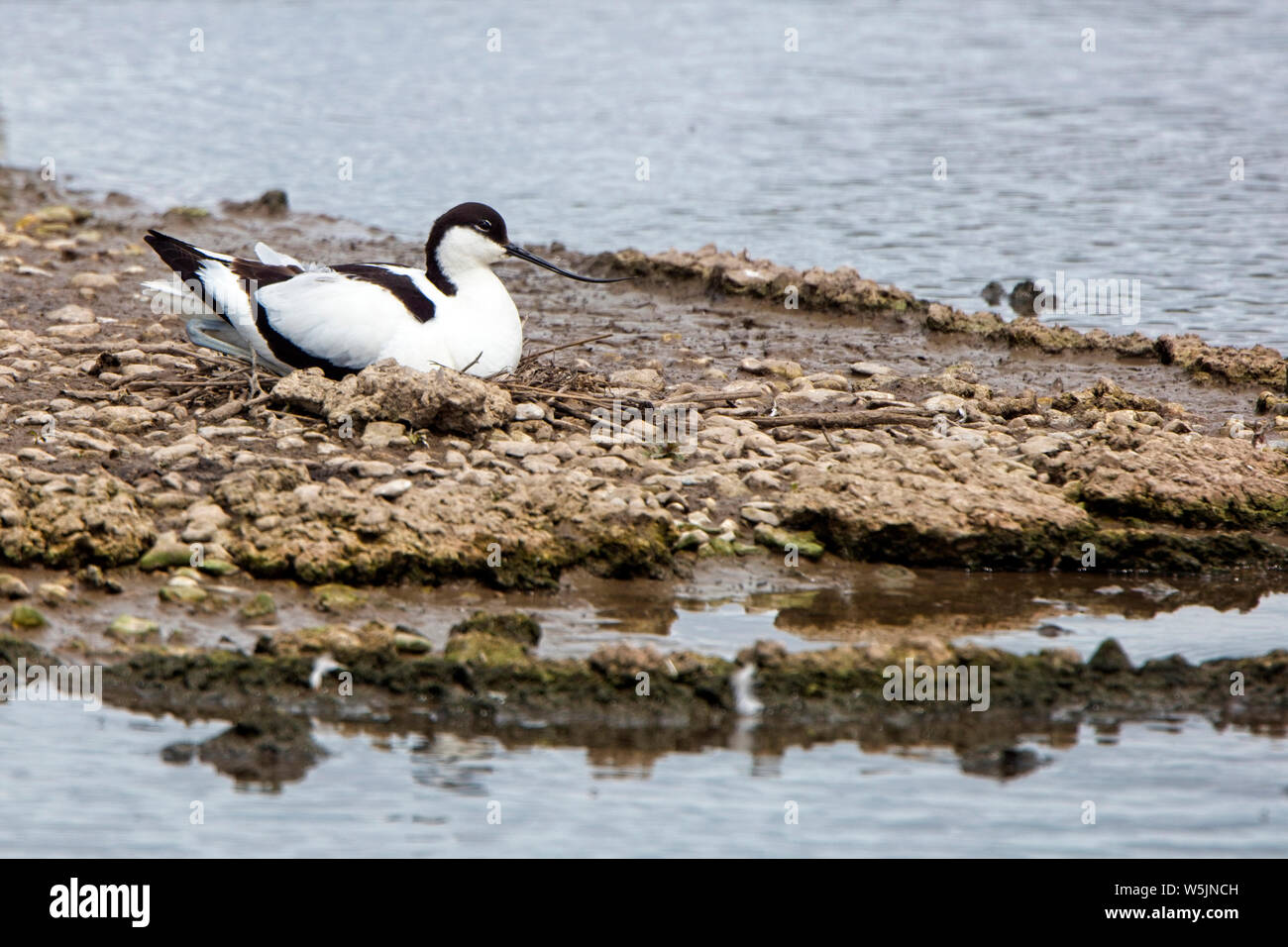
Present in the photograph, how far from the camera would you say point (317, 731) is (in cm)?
497

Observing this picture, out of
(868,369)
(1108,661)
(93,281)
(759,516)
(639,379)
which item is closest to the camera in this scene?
(1108,661)

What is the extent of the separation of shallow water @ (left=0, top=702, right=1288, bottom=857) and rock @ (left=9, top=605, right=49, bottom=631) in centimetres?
43

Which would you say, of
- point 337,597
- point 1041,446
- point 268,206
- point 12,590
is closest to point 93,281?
point 268,206

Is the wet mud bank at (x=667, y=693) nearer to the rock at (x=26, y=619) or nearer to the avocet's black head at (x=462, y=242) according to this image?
the rock at (x=26, y=619)

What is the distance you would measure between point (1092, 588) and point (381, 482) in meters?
2.87

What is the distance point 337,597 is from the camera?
5754mm

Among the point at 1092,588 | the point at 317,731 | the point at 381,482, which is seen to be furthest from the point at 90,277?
the point at 1092,588

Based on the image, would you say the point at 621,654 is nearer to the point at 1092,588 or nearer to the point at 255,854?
the point at 255,854

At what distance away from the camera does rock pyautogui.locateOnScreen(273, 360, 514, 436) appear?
6836 millimetres

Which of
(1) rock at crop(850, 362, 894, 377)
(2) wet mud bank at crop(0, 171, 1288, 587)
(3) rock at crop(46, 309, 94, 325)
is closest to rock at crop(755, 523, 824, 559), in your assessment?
(2) wet mud bank at crop(0, 171, 1288, 587)

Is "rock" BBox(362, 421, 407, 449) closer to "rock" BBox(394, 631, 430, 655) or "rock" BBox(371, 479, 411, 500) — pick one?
"rock" BBox(371, 479, 411, 500)

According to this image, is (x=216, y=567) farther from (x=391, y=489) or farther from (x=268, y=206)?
(x=268, y=206)

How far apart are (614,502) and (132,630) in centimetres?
188

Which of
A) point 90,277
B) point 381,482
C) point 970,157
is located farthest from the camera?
point 970,157
